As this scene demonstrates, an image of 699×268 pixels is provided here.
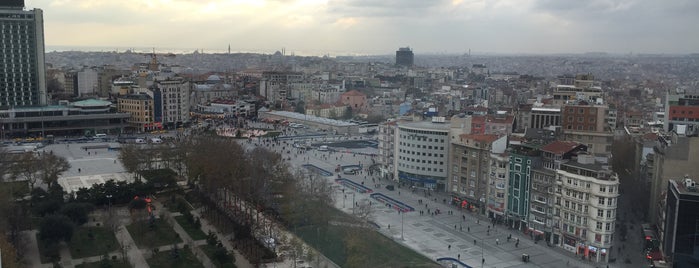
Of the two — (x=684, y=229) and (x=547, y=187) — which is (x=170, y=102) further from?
(x=684, y=229)

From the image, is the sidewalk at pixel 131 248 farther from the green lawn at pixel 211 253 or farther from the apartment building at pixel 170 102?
the apartment building at pixel 170 102

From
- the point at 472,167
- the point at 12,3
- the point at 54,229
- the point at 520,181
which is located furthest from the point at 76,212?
the point at 12,3

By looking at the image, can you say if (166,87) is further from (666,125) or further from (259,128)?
(666,125)

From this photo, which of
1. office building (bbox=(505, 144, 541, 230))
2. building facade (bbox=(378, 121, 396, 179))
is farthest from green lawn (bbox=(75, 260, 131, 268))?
building facade (bbox=(378, 121, 396, 179))

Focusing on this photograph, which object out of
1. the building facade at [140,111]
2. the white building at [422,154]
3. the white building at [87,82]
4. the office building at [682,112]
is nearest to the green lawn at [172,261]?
the white building at [422,154]

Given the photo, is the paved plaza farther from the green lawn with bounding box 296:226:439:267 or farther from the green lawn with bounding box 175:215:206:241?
the green lawn with bounding box 175:215:206:241
